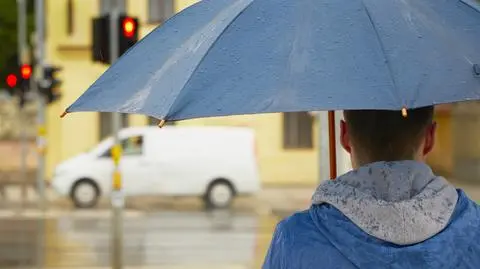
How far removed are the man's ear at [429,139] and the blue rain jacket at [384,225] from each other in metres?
0.08

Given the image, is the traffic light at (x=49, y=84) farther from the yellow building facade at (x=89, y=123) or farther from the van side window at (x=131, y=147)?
the yellow building facade at (x=89, y=123)

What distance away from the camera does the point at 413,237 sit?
217 cm

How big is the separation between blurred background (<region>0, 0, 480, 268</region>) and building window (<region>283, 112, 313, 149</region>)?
32 mm

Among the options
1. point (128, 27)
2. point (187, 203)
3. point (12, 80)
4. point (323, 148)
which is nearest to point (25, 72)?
point (12, 80)

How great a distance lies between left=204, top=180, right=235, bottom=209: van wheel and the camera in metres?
22.7

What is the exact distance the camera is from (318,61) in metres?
2.40

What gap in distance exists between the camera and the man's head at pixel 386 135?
226cm

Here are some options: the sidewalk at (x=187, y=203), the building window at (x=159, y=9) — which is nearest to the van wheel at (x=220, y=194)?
the sidewalk at (x=187, y=203)

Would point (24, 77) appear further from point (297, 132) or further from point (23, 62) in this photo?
point (297, 132)

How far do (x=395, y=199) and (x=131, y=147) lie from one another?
68.3ft

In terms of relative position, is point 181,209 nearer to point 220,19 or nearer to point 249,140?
point 249,140

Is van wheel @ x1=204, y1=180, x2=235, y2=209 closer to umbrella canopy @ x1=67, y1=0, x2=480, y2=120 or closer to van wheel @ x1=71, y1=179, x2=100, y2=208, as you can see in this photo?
van wheel @ x1=71, y1=179, x2=100, y2=208

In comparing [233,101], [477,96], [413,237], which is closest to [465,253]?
[413,237]

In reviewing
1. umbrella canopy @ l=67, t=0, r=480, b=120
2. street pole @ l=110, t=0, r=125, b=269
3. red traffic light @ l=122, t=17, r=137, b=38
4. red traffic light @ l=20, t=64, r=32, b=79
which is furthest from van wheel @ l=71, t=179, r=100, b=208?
umbrella canopy @ l=67, t=0, r=480, b=120
